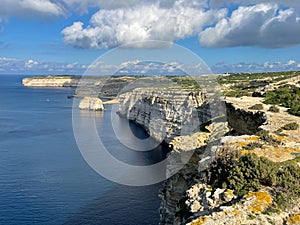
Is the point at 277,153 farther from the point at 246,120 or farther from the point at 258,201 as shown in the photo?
the point at 246,120

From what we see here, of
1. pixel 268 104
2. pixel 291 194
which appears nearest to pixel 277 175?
pixel 291 194

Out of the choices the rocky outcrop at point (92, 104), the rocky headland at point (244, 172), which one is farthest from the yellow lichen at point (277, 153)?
the rocky outcrop at point (92, 104)

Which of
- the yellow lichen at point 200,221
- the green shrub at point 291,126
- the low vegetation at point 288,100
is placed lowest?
the yellow lichen at point 200,221

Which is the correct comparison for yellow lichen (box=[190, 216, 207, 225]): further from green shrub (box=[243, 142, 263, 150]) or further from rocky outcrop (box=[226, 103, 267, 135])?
rocky outcrop (box=[226, 103, 267, 135])

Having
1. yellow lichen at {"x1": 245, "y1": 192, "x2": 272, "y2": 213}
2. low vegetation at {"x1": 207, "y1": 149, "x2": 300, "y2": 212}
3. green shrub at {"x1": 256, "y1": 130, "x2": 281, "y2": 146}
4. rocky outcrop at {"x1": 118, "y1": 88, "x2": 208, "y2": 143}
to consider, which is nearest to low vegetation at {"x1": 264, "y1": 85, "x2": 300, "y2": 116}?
green shrub at {"x1": 256, "y1": 130, "x2": 281, "y2": 146}

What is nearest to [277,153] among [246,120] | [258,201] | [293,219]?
[258,201]

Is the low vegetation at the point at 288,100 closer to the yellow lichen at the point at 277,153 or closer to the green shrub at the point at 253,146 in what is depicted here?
the yellow lichen at the point at 277,153

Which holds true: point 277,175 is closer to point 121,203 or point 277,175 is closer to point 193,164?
point 193,164
